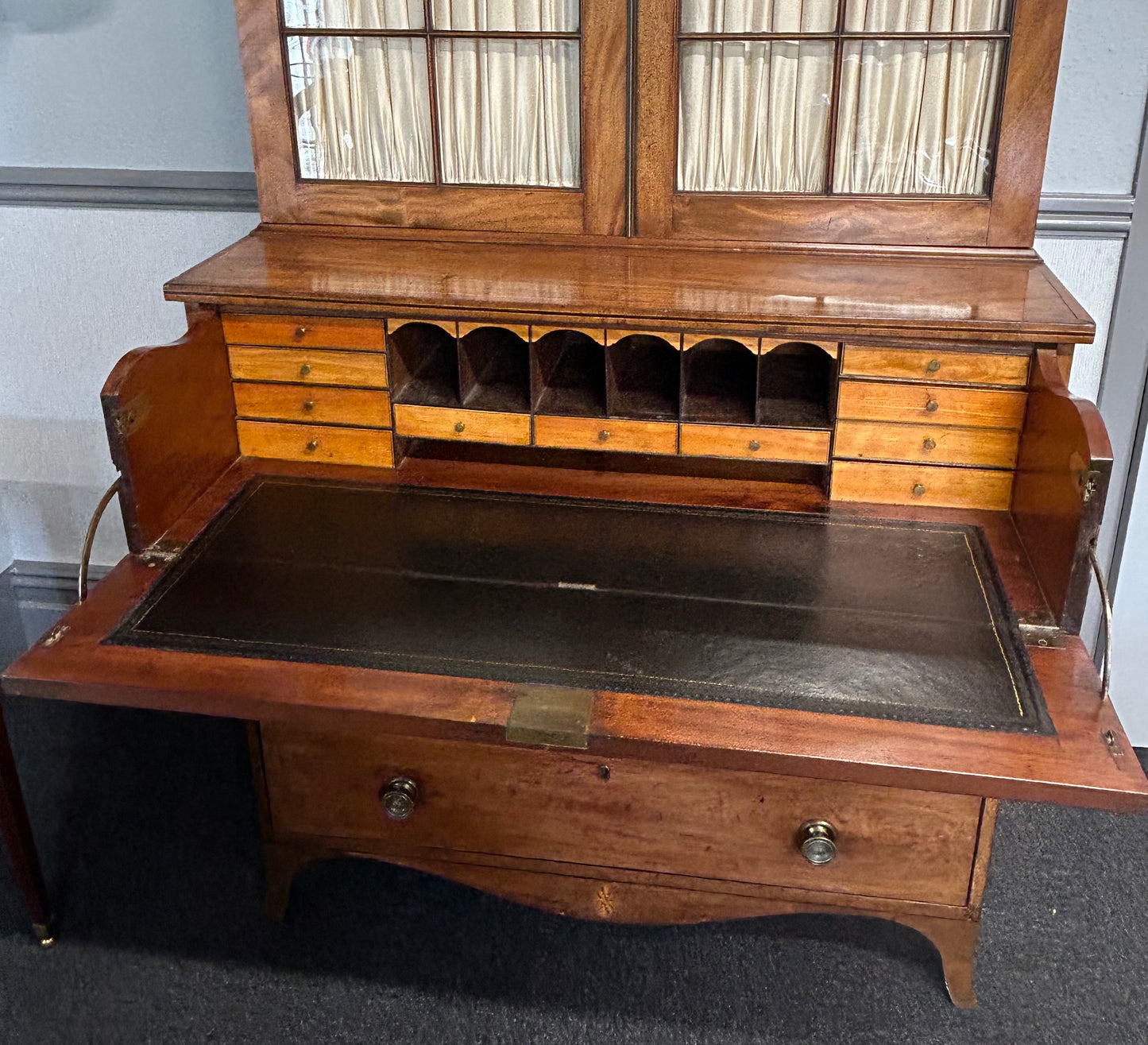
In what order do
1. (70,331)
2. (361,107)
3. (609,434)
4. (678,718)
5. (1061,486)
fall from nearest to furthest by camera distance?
(678,718) < (1061,486) < (609,434) < (361,107) < (70,331)

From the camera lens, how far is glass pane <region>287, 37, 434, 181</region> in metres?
2.07

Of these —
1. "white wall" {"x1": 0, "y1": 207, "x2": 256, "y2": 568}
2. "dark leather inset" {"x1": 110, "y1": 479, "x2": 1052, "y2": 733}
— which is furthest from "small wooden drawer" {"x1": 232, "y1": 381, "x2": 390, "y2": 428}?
"white wall" {"x1": 0, "y1": 207, "x2": 256, "y2": 568}

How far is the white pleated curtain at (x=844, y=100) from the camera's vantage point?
192 centimetres

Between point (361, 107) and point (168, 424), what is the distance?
69 centimetres

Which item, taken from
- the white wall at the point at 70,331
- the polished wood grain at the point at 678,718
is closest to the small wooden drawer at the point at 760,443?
the polished wood grain at the point at 678,718

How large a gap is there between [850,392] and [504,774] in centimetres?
80

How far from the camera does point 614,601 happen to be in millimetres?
1655

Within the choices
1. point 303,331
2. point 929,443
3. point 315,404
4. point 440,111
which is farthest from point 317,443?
point 929,443

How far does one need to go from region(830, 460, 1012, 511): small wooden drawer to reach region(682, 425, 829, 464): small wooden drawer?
5cm

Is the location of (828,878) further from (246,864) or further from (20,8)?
(20,8)

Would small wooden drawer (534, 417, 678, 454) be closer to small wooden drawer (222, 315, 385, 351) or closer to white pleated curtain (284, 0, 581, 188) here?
small wooden drawer (222, 315, 385, 351)

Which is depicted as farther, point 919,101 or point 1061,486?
point 919,101

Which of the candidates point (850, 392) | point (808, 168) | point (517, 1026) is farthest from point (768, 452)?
point (517, 1026)

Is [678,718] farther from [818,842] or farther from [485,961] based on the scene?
[485,961]
